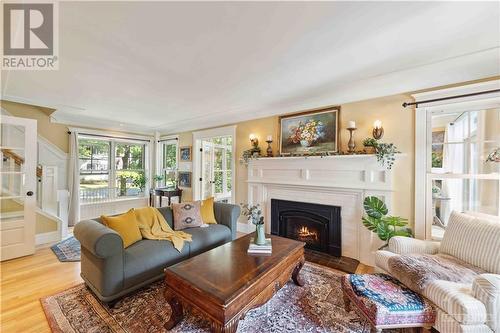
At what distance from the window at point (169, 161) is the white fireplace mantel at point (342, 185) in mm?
3066

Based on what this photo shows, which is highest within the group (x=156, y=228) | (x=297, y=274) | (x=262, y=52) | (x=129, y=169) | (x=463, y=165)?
(x=262, y=52)

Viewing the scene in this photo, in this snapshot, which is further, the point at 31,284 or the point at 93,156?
the point at 93,156

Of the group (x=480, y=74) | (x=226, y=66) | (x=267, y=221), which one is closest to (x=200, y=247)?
(x=267, y=221)

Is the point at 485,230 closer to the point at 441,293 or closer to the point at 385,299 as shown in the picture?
the point at 441,293

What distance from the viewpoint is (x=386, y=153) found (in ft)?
8.71

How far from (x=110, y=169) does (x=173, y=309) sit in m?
4.85

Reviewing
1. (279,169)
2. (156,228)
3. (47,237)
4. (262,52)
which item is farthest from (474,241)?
(47,237)

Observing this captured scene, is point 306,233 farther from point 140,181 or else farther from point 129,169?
point 129,169

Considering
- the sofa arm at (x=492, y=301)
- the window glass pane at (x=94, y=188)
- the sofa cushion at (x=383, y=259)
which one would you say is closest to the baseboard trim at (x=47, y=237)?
the window glass pane at (x=94, y=188)

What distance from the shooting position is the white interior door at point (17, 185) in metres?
3.02

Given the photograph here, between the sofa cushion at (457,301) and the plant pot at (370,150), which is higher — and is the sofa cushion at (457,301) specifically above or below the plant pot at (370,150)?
below

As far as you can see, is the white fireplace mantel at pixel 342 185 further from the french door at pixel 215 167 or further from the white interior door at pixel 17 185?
the white interior door at pixel 17 185

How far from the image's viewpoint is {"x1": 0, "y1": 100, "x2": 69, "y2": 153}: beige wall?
11.7ft

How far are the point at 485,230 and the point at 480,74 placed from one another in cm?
163
